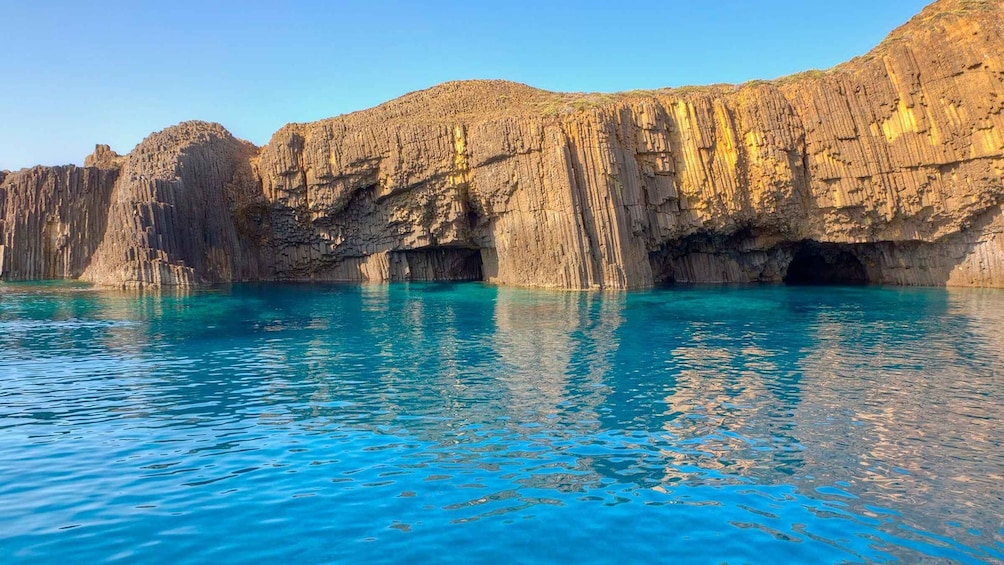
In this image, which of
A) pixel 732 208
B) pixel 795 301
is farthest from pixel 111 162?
pixel 795 301

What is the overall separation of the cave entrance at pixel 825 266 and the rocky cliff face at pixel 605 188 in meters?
0.22

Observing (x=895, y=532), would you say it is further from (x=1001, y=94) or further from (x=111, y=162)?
(x=111, y=162)

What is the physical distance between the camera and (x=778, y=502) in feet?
28.8

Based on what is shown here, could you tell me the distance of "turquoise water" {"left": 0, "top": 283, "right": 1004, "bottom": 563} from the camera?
7746 mm

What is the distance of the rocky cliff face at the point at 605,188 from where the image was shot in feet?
129

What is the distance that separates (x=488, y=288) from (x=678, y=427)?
108ft

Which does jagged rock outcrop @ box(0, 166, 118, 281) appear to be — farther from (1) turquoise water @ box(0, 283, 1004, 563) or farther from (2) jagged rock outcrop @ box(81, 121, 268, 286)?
(1) turquoise water @ box(0, 283, 1004, 563)

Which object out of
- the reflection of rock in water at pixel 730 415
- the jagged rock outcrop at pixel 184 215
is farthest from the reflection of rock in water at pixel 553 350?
the jagged rock outcrop at pixel 184 215

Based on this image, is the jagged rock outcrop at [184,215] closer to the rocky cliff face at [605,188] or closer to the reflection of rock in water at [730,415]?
the rocky cliff face at [605,188]

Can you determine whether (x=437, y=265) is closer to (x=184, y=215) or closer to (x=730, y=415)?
(x=184, y=215)

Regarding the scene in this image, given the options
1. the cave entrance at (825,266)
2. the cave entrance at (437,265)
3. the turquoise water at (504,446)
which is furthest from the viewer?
the cave entrance at (437,265)

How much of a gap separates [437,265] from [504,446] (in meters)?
43.9

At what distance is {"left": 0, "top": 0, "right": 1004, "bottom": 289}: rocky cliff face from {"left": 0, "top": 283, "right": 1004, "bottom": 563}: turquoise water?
1983 cm

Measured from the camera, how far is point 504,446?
11.2m
